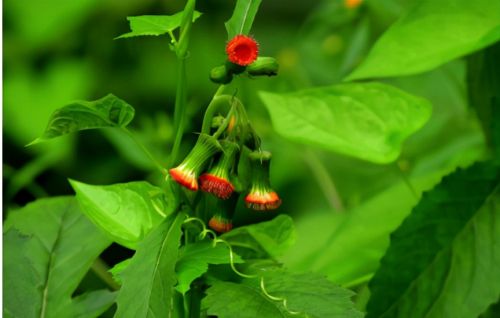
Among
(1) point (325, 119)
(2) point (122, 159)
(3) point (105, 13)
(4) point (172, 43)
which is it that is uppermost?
(4) point (172, 43)

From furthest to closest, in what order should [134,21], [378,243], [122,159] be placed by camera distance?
[122,159] → [378,243] → [134,21]

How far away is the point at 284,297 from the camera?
0.51 m

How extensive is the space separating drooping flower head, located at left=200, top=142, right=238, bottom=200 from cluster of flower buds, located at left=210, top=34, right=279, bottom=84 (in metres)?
0.04

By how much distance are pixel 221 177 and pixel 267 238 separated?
9 centimetres

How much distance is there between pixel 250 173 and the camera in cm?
53

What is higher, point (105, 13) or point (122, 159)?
point (105, 13)

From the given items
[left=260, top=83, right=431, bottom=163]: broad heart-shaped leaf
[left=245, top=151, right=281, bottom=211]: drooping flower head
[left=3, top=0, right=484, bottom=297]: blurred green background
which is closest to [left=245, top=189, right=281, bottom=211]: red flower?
[left=245, top=151, right=281, bottom=211]: drooping flower head

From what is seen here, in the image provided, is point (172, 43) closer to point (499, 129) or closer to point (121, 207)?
point (121, 207)

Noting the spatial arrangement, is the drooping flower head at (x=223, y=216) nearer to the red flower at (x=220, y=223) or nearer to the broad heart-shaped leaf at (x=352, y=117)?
the red flower at (x=220, y=223)

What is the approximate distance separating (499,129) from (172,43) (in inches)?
11.8

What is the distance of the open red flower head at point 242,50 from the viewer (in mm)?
501

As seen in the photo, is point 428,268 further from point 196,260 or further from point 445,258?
point 196,260

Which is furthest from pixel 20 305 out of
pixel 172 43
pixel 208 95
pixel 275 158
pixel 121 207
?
pixel 208 95

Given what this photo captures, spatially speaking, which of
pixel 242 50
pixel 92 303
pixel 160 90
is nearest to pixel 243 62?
pixel 242 50
